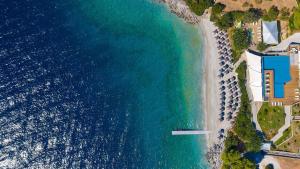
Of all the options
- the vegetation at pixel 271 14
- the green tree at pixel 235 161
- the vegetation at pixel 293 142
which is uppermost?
the vegetation at pixel 271 14

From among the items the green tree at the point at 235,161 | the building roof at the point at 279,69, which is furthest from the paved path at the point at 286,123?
the green tree at the point at 235,161

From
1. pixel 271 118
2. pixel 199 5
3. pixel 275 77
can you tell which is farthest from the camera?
pixel 271 118

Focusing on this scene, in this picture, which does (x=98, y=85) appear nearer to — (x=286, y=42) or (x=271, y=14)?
(x=271, y=14)

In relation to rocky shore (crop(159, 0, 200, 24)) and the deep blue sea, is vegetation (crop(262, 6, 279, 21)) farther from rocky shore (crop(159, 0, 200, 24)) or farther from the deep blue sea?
the deep blue sea

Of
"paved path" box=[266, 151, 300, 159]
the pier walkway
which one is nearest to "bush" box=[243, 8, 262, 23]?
the pier walkway

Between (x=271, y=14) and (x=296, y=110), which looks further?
(x=296, y=110)

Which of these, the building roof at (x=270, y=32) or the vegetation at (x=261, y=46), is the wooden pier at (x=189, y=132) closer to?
the vegetation at (x=261, y=46)

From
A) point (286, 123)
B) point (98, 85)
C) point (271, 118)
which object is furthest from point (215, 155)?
point (98, 85)
